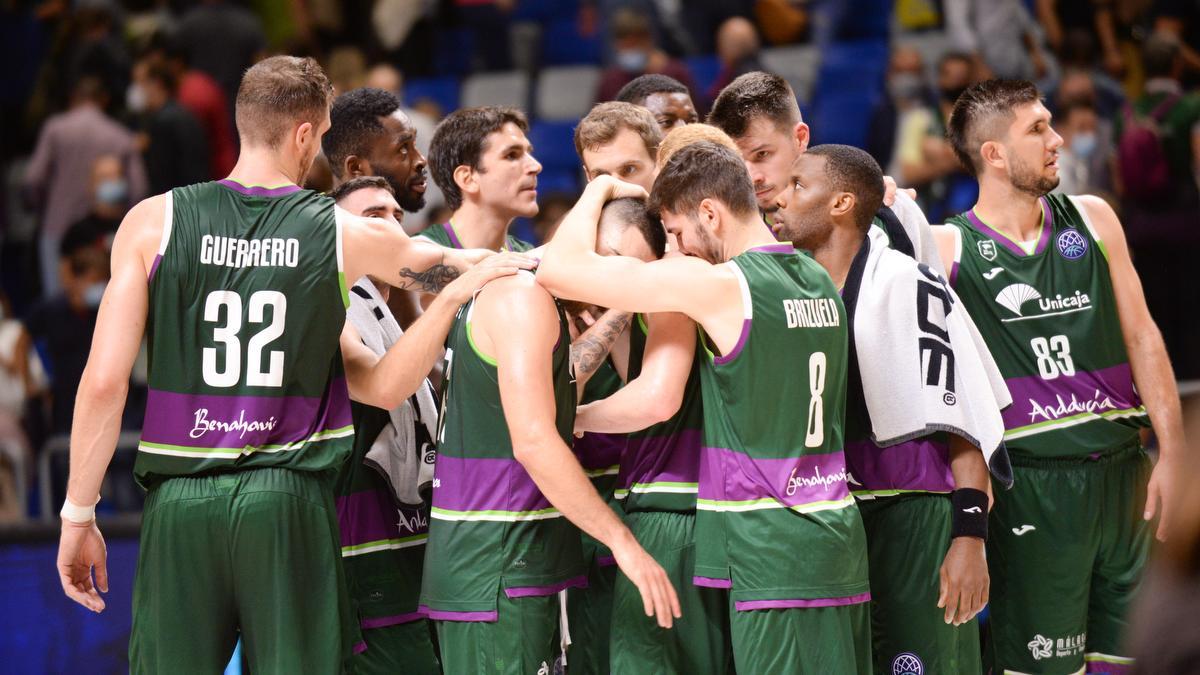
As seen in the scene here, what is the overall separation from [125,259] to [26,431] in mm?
5908

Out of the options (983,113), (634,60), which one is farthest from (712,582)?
(634,60)

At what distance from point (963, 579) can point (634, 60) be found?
7872mm

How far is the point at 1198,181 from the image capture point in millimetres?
9820

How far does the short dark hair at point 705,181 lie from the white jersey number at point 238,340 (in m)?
1.39

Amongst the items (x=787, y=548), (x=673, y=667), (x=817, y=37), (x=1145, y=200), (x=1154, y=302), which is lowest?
(x=673, y=667)

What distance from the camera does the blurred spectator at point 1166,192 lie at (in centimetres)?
936

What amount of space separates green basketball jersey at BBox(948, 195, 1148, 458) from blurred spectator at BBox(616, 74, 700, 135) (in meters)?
1.57

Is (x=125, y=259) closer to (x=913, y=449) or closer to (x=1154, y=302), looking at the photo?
(x=913, y=449)

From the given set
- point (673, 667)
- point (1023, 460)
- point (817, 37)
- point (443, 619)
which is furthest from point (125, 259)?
point (817, 37)

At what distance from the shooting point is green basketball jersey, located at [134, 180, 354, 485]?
15.8ft

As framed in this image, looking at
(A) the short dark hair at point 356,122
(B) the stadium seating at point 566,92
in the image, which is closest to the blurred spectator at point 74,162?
(B) the stadium seating at point 566,92

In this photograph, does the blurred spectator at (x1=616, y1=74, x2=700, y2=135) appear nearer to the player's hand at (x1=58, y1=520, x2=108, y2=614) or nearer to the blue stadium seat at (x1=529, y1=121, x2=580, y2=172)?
the player's hand at (x1=58, y1=520, x2=108, y2=614)

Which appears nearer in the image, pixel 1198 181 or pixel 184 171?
pixel 1198 181

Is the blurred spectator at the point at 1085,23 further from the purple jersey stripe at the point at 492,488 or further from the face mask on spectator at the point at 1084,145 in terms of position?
the purple jersey stripe at the point at 492,488
